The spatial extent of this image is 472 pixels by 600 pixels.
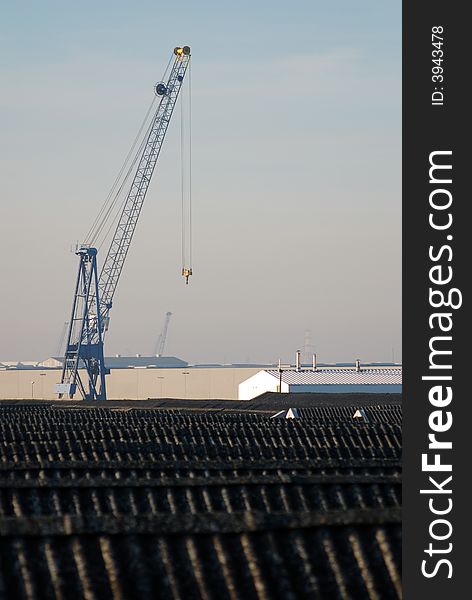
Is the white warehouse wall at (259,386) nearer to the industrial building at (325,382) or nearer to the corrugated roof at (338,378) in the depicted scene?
the industrial building at (325,382)

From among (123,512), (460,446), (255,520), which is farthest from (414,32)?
(123,512)

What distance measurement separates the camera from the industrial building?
13512cm

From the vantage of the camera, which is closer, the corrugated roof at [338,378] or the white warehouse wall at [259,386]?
the corrugated roof at [338,378]

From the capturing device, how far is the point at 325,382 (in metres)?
136

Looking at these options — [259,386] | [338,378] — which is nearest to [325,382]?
[338,378]

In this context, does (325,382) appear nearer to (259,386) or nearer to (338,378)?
(338,378)

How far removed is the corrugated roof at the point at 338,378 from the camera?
137625 millimetres

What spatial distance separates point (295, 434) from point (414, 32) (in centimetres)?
2606

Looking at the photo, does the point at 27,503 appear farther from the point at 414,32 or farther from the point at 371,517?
the point at 414,32

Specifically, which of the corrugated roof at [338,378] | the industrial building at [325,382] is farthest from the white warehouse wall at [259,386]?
the corrugated roof at [338,378]

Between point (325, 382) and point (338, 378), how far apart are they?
4.26 metres

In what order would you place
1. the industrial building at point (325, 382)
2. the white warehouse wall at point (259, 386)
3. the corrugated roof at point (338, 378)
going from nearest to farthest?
the industrial building at point (325, 382) → the corrugated roof at point (338, 378) → the white warehouse wall at point (259, 386)

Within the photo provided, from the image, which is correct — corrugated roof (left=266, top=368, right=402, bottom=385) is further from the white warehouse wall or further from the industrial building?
the white warehouse wall


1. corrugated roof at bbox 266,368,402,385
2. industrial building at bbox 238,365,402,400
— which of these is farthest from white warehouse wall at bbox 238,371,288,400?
corrugated roof at bbox 266,368,402,385
